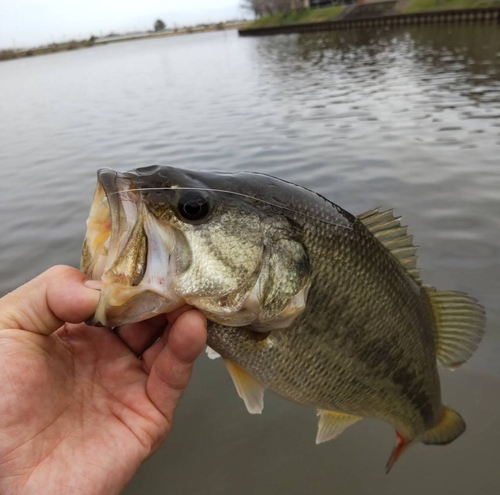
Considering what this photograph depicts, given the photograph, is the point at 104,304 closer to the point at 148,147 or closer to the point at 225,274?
the point at 225,274

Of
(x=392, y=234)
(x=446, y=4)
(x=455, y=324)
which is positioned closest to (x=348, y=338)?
(x=392, y=234)

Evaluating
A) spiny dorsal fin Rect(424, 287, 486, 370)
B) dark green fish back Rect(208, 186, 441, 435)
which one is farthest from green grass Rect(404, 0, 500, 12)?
dark green fish back Rect(208, 186, 441, 435)

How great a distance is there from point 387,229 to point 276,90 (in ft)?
49.2

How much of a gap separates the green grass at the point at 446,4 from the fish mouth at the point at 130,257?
34299 millimetres

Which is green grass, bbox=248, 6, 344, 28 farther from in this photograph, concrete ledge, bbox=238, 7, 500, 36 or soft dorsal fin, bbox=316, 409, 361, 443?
soft dorsal fin, bbox=316, 409, 361, 443

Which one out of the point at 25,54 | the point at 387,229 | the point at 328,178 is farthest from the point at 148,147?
the point at 25,54

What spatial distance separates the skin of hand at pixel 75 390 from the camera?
61.8 inches

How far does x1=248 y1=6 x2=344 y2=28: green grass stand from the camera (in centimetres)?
4724

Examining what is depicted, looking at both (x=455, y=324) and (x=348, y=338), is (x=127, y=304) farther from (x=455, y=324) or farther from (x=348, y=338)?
(x=455, y=324)

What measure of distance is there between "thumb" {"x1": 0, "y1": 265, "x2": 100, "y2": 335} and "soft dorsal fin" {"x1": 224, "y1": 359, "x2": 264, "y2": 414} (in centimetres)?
69

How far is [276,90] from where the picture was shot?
15953 millimetres

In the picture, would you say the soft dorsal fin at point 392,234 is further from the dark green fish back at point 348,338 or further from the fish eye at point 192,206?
the fish eye at point 192,206

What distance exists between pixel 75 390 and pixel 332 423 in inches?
49.9

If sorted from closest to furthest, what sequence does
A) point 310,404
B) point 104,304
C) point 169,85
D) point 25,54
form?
1. point 104,304
2. point 310,404
3. point 169,85
4. point 25,54
